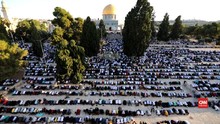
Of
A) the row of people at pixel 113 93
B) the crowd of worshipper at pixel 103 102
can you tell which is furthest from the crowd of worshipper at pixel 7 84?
the crowd of worshipper at pixel 103 102

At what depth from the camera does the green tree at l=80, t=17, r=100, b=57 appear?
4581cm

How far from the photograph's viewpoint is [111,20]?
10706 cm

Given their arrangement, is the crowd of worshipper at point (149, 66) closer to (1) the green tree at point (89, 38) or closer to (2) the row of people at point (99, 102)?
(1) the green tree at point (89, 38)

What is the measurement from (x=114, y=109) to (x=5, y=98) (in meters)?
17.9

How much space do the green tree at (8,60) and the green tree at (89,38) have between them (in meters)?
18.2

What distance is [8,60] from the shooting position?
28188 mm

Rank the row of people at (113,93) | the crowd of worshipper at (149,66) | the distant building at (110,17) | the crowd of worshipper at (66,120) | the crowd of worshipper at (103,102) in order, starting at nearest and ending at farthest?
the crowd of worshipper at (66,120), the crowd of worshipper at (103,102), the row of people at (113,93), the crowd of worshipper at (149,66), the distant building at (110,17)

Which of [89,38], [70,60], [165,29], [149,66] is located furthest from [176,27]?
[70,60]

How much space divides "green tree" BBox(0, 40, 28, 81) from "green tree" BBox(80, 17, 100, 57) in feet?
59.6

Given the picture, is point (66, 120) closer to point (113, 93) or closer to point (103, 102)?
point (103, 102)

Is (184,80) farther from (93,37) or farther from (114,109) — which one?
(93,37)

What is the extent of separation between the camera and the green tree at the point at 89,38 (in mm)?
45812

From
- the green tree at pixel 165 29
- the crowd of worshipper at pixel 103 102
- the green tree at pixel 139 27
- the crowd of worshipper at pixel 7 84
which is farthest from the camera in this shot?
the green tree at pixel 165 29

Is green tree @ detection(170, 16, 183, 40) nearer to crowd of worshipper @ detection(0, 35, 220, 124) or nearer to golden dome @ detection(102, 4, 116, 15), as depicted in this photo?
crowd of worshipper @ detection(0, 35, 220, 124)
